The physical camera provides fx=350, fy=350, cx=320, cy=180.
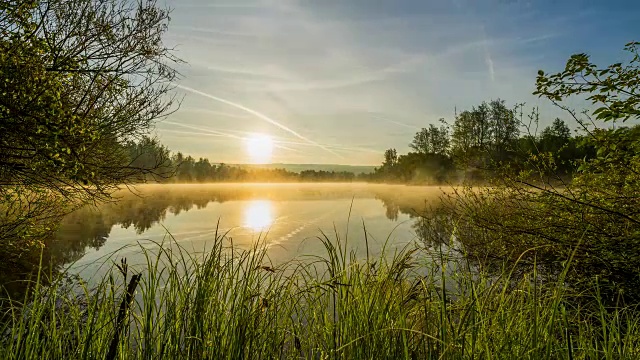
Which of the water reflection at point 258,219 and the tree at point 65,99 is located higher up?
the tree at point 65,99

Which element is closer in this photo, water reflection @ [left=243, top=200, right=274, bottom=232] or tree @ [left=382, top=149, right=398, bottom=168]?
water reflection @ [left=243, top=200, right=274, bottom=232]

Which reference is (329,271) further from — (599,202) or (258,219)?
(258,219)

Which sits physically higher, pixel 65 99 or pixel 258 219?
pixel 65 99

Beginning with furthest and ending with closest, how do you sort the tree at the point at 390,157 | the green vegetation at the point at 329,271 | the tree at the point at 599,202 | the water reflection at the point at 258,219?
the tree at the point at 390,157 < the water reflection at the point at 258,219 < the tree at the point at 599,202 < the green vegetation at the point at 329,271

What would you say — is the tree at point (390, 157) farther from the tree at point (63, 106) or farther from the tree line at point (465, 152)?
the tree at point (63, 106)

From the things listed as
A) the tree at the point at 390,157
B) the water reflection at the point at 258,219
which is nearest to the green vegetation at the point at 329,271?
the water reflection at the point at 258,219

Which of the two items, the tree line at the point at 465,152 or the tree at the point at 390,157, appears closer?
the tree line at the point at 465,152

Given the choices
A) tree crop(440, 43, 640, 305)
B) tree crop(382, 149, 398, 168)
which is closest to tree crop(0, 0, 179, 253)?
tree crop(440, 43, 640, 305)

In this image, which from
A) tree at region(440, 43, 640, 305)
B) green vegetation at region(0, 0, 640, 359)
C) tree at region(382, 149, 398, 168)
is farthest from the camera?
tree at region(382, 149, 398, 168)

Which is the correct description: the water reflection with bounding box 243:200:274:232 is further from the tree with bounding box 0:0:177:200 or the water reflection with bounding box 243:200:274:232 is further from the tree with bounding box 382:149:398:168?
the tree with bounding box 382:149:398:168

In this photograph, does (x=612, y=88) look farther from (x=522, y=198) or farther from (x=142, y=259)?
(x=142, y=259)

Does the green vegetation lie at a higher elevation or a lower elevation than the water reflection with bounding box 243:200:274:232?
higher

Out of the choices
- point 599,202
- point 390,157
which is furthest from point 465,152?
point 390,157

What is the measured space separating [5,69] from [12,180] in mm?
2904
